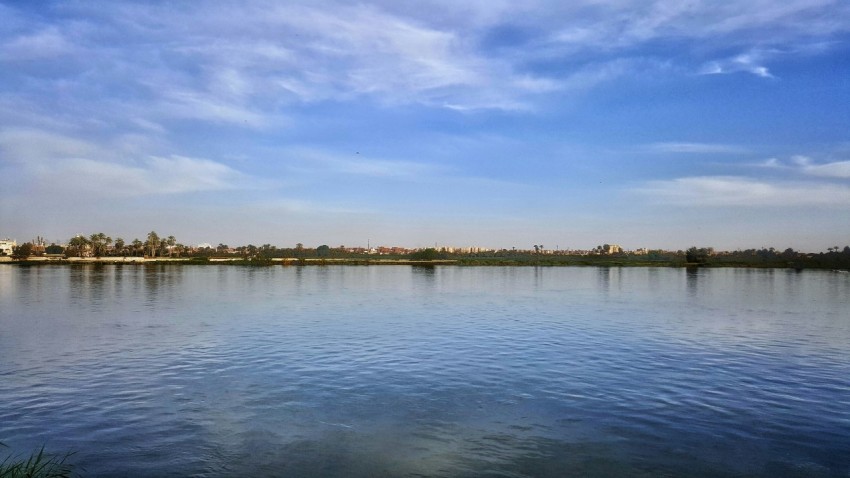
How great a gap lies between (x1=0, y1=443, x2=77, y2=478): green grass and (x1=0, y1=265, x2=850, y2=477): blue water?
1.60ft

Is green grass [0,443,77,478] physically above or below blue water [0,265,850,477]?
above

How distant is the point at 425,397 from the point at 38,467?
12.2m

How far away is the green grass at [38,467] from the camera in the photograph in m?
12.1

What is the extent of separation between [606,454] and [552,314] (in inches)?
1518

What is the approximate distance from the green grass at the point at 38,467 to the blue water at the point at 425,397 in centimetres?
49

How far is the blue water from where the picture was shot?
15.1 m

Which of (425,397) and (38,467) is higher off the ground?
(38,467)

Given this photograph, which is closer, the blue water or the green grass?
the green grass

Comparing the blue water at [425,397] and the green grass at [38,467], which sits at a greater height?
the green grass at [38,467]

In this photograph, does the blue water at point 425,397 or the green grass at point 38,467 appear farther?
the blue water at point 425,397

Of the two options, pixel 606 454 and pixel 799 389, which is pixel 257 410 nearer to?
pixel 606 454

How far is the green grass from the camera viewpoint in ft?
39.7

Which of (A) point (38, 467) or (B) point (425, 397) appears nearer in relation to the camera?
(A) point (38, 467)

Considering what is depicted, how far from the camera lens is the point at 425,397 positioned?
21.5m
